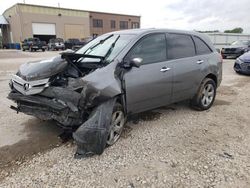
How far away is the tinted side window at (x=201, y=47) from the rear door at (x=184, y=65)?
0.12 m

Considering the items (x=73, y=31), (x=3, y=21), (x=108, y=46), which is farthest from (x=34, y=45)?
(x=108, y=46)

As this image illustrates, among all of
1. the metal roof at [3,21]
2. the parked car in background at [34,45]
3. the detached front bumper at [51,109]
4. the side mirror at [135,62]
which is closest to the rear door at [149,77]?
the side mirror at [135,62]

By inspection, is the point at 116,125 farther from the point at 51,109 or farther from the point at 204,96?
the point at 204,96

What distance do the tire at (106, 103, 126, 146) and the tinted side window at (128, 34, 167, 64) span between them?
89 centimetres

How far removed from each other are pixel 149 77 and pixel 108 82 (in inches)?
34.9

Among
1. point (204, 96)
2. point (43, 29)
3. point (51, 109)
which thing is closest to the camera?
point (51, 109)

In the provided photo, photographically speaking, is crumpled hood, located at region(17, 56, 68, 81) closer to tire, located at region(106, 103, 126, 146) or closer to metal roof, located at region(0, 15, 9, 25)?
tire, located at region(106, 103, 126, 146)

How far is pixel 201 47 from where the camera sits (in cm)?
501

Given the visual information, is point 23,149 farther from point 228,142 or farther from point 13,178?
point 228,142

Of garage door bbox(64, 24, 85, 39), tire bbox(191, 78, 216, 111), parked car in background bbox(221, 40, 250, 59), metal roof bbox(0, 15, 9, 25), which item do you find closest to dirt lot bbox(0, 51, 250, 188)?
tire bbox(191, 78, 216, 111)

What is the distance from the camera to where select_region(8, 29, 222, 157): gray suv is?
3.21 meters

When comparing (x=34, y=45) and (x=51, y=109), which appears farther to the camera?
(x=34, y=45)

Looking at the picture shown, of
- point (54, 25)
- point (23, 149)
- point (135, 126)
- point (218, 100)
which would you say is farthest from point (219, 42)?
point (54, 25)

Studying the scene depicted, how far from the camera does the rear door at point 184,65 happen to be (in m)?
4.37
